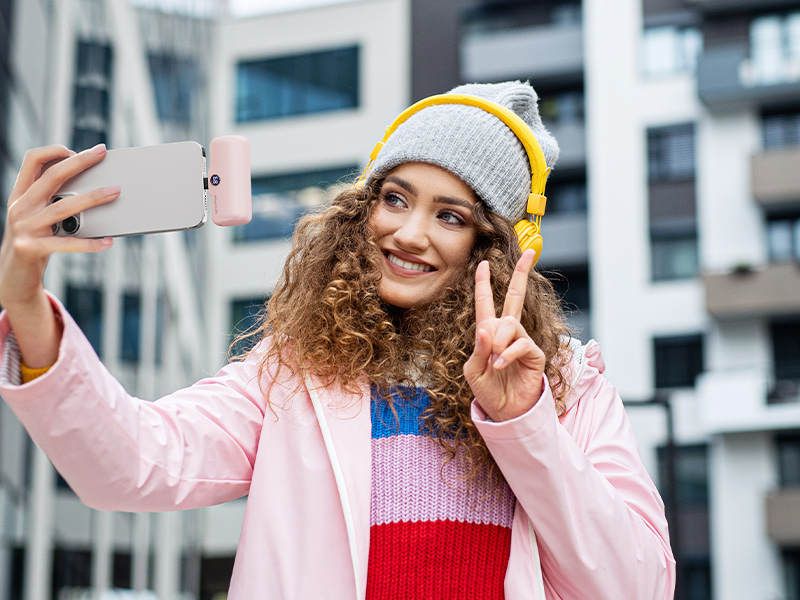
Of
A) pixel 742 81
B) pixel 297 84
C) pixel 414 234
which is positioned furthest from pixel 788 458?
pixel 414 234

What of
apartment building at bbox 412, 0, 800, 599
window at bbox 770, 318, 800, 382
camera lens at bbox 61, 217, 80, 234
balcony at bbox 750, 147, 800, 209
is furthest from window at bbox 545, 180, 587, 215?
camera lens at bbox 61, 217, 80, 234

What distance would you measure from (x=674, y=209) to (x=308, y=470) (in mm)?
20401

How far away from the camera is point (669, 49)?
22.2 metres

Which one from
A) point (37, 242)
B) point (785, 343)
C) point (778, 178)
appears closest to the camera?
point (37, 242)

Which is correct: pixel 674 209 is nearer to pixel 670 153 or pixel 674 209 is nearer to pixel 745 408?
pixel 670 153

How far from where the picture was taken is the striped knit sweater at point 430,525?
6.06ft

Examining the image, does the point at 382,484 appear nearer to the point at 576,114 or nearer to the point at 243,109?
the point at 576,114

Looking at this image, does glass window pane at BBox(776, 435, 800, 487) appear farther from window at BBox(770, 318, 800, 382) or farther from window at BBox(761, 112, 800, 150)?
window at BBox(761, 112, 800, 150)

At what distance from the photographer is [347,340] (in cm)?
206

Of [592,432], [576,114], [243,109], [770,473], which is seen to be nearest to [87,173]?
[592,432]

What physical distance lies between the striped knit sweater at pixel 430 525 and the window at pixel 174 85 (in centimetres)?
1155

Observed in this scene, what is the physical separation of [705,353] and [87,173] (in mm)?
20356

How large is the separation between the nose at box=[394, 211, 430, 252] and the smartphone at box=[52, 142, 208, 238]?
56 centimetres

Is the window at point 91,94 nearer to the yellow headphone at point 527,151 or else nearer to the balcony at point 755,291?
the yellow headphone at point 527,151
